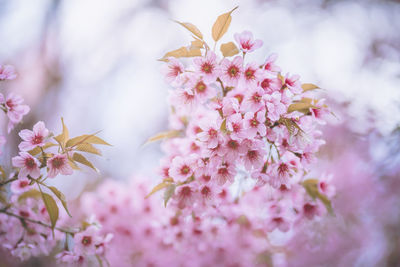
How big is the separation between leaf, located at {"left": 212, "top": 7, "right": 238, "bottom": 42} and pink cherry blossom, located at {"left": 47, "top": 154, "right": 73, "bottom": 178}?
68 centimetres

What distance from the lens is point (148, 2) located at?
12.1 ft

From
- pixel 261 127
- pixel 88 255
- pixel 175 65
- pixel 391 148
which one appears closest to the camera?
pixel 261 127

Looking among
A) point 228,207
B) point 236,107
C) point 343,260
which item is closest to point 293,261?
point 343,260

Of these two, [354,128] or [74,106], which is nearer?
[354,128]

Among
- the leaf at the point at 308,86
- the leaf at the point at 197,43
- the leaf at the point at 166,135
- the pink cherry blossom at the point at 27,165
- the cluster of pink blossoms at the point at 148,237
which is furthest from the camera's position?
the cluster of pink blossoms at the point at 148,237

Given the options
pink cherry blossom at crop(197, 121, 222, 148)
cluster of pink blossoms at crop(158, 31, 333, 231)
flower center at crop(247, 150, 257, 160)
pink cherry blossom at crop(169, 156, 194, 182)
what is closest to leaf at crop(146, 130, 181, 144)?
cluster of pink blossoms at crop(158, 31, 333, 231)

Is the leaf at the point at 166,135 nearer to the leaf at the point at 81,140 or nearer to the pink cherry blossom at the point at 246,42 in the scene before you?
the leaf at the point at 81,140

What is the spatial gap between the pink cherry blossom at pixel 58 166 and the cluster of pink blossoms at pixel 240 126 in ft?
1.20

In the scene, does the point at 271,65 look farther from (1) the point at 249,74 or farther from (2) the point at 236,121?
(2) the point at 236,121

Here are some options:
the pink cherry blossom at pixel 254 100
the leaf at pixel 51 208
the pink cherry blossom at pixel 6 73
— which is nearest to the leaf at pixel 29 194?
the leaf at pixel 51 208

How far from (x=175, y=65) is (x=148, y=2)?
292 centimetres

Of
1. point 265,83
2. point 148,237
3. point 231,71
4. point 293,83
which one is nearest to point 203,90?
point 231,71

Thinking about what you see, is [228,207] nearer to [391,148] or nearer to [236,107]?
[236,107]

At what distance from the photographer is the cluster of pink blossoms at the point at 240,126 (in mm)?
1044
